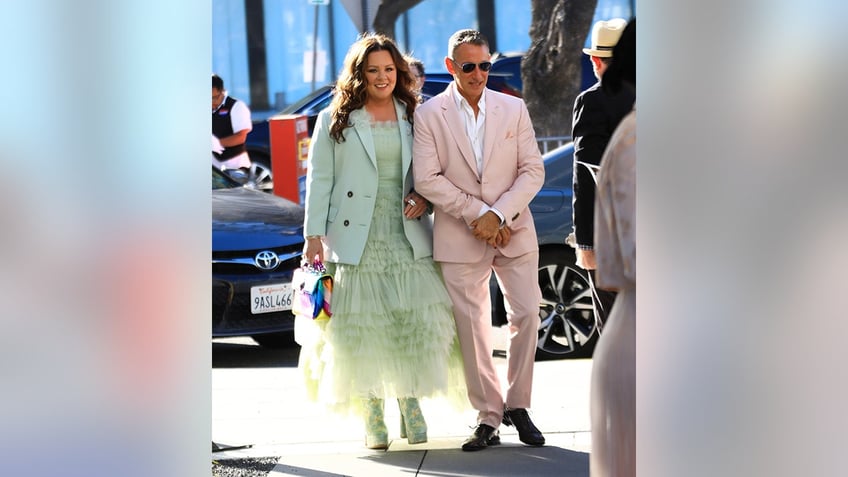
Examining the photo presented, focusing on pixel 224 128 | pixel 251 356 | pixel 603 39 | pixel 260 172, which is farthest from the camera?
pixel 260 172

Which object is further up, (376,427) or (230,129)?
(230,129)

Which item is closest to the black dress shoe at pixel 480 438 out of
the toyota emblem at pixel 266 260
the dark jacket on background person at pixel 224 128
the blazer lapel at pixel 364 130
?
the blazer lapel at pixel 364 130

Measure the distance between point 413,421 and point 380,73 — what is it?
1.67 meters

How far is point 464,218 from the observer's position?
6051mm

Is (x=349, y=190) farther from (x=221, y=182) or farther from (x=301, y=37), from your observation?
(x=301, y=37)

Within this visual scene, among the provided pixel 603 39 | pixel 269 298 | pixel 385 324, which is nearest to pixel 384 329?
pixel 385 324

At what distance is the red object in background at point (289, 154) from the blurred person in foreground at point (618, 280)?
920 cm

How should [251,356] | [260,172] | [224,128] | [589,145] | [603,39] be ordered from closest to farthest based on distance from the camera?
[603,39], [589,145], [251,356], [224,128], [260,172]

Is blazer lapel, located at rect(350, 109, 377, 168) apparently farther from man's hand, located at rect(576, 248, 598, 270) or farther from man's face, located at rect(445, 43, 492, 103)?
man's hand, located at rect(576, 248, 598, 270)

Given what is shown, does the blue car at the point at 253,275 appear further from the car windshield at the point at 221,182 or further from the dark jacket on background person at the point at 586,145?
the dark jacket on background person at the point at 586,145

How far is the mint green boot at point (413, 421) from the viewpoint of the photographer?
6.17 m

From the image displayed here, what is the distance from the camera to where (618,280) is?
3.04 metres
